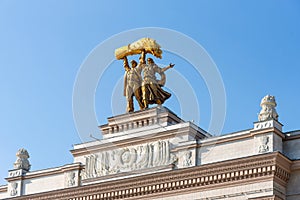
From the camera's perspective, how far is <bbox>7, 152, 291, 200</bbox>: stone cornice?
38531 mm

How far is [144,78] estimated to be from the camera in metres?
44.6

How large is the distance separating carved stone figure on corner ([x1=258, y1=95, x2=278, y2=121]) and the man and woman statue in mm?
6212

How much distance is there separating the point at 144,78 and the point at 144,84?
36 centimetres

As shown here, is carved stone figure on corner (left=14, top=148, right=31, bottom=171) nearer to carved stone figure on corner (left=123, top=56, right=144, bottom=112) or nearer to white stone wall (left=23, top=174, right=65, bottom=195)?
white stone wall (left=23, top=174, right=65, bottom=195)

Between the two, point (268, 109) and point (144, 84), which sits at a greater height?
point (144, 84)

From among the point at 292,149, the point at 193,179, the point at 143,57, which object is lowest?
the point at 193,179

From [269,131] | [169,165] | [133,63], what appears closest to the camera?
[269,131]

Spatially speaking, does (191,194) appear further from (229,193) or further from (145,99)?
(145,99)

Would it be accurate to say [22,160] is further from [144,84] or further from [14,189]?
[144,84]

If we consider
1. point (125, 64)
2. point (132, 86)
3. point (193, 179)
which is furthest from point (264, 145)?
point (125, 64)

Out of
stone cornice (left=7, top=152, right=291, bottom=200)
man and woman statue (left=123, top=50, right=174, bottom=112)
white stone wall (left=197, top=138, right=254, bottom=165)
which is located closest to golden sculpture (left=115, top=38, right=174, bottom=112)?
man and woman statue (left=123, top=50, right=174, bottom=112)

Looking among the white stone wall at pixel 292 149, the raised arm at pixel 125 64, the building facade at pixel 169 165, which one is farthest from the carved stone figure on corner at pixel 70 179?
the white stone wall at pixel 292 149

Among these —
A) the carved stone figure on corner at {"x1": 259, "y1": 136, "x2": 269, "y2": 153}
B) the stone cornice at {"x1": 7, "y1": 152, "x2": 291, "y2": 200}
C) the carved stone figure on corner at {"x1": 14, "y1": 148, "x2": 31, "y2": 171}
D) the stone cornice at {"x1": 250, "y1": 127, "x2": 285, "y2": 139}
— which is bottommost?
the stone cornice at {"x1": 7, "y1": 152, "x2": 291, "y2": 200}

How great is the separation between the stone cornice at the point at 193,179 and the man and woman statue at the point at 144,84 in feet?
13.6
